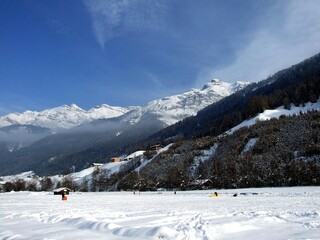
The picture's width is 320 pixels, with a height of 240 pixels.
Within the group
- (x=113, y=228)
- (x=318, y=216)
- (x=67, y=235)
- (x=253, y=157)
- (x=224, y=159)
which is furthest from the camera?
(x=224, y=159)

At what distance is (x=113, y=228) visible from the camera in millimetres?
14070

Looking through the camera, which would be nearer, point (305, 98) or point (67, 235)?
point (67, 235)

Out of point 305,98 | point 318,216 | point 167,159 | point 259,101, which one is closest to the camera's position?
point 318,216

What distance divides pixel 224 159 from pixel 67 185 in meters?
76.4

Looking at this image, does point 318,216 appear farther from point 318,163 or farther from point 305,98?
point 305,98

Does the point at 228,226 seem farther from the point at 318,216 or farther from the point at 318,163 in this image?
the point at 318,163

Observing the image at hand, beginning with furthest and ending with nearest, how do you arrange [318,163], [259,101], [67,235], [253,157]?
[259,101] → [253,157] → [318,163] → [67,235]

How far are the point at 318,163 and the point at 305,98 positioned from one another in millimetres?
83182

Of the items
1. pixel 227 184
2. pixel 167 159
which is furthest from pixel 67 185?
pixel 227 184

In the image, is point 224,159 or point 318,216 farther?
point 224,159

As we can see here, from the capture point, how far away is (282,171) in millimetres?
71125

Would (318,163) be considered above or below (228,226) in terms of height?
above

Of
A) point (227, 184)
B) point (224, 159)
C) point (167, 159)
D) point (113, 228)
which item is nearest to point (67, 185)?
point (167, 159)

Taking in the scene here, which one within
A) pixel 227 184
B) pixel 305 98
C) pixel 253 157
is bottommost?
pixel 227 184
